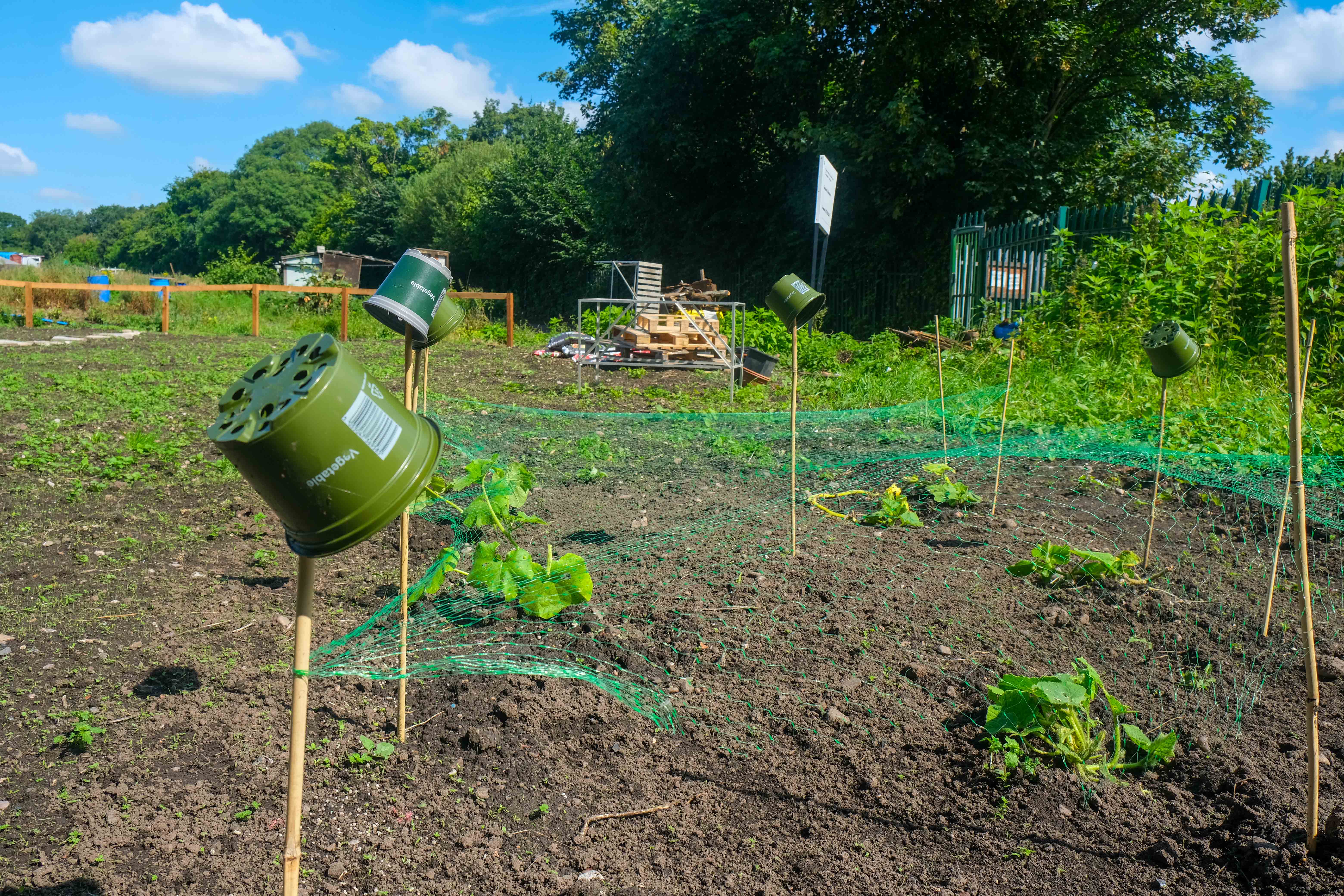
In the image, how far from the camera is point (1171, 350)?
300 centimetres

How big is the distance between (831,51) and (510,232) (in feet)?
46.9

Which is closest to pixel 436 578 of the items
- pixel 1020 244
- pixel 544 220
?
pixel 1020 244

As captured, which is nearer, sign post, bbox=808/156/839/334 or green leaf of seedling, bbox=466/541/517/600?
green leaf of seedling, bbox=466/541/517/600

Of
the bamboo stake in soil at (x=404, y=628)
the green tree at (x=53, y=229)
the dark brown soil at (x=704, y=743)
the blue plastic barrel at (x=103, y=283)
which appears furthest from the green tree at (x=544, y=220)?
the green tree at (x=53, y=229)

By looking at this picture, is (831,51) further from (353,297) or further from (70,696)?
(70,696)

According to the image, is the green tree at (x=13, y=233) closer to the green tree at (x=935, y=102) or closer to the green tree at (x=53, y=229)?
the green tree at (x=53, y=229)

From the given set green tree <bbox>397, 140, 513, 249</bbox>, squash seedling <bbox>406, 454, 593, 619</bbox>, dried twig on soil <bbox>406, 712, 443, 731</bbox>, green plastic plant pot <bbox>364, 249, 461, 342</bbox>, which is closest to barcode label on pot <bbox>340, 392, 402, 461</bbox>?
green plastic plant pot <bbox>364, 249, 461, 342</bbox>

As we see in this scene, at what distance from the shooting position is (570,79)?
2314cm

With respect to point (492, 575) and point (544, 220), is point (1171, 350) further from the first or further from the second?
point (544, 220)

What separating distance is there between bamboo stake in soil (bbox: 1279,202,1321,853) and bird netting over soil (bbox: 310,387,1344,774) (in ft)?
1.37

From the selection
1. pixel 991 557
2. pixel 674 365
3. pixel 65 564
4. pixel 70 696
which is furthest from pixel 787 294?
pixel 674 365

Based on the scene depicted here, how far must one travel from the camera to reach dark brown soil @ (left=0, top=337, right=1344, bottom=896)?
174 centimetres

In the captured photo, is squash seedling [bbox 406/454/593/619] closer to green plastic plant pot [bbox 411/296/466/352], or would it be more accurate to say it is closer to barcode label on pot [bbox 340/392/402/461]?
green plastic plant pot [bbox 411/296/466/352]

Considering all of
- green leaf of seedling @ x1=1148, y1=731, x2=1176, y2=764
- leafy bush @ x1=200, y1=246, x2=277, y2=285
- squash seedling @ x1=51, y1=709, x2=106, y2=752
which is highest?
leafy bush @ x1=200, y1=246, x2=277, y2=285
